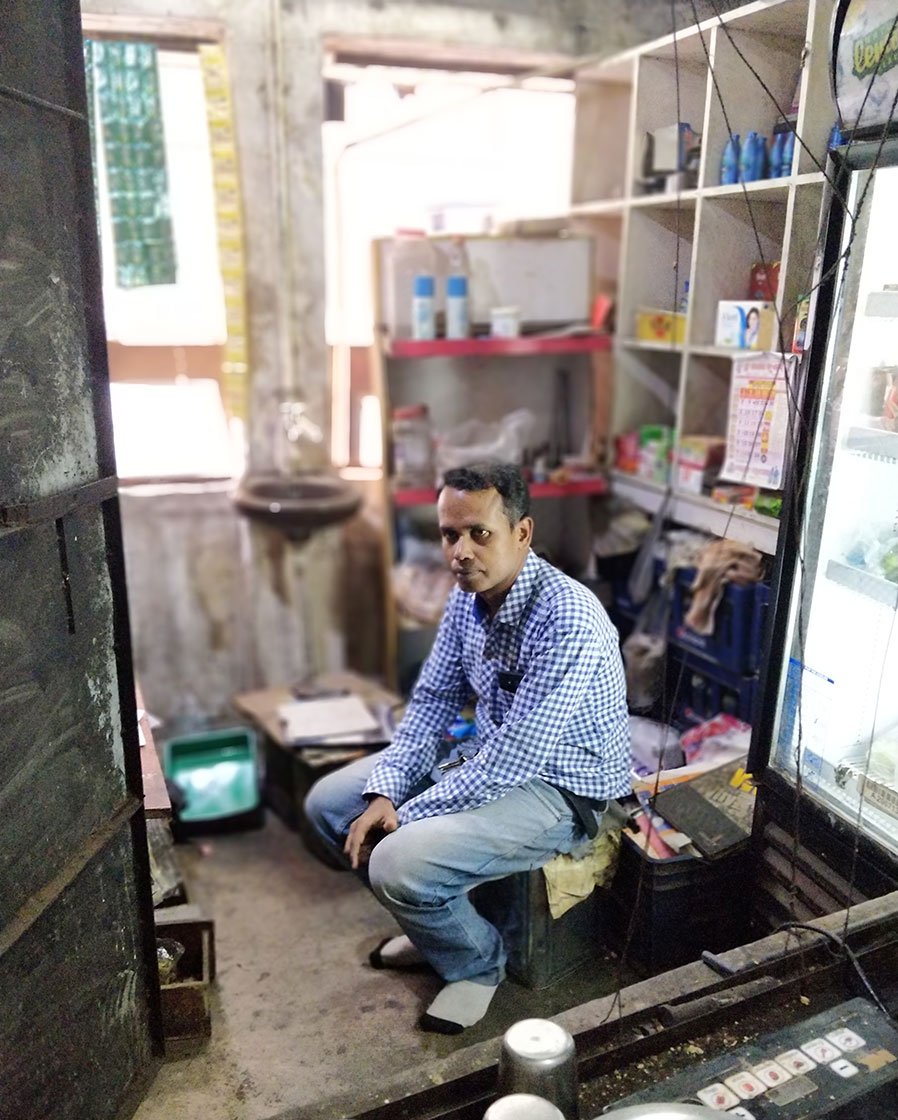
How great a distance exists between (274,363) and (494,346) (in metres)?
1.02

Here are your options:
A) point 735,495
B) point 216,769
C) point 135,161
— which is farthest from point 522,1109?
point 135,161

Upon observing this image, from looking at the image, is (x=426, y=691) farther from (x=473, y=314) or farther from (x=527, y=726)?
(x=473, y=314)

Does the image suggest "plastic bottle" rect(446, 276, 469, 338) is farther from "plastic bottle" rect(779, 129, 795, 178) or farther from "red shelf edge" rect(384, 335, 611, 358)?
"plastic bottle" rect(779, 129, 795, 178)

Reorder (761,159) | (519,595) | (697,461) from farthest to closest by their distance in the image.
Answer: (697,461), (519,595), (761,159)

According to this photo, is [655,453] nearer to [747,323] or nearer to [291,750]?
[747,323]

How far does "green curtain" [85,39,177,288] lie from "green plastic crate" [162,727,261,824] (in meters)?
1.98

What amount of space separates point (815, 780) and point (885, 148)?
5.04 feet

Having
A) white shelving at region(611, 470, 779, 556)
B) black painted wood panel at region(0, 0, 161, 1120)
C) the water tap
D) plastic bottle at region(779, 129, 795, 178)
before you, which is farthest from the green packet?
the water tap

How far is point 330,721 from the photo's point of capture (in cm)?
388

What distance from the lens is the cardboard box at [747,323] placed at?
2502 millimetres

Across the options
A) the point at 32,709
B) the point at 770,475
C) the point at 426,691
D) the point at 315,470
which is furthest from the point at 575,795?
the point at 315,470

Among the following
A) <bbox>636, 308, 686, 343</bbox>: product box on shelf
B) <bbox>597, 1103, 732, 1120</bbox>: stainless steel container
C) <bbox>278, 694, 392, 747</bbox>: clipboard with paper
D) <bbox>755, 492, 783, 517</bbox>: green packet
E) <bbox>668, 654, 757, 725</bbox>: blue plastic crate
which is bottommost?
<bbox>278, 694, 392, 747</bbox>: clipboard with paper

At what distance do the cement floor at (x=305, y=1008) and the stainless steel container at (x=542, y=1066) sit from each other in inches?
9.1

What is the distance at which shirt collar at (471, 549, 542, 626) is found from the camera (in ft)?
8.39
